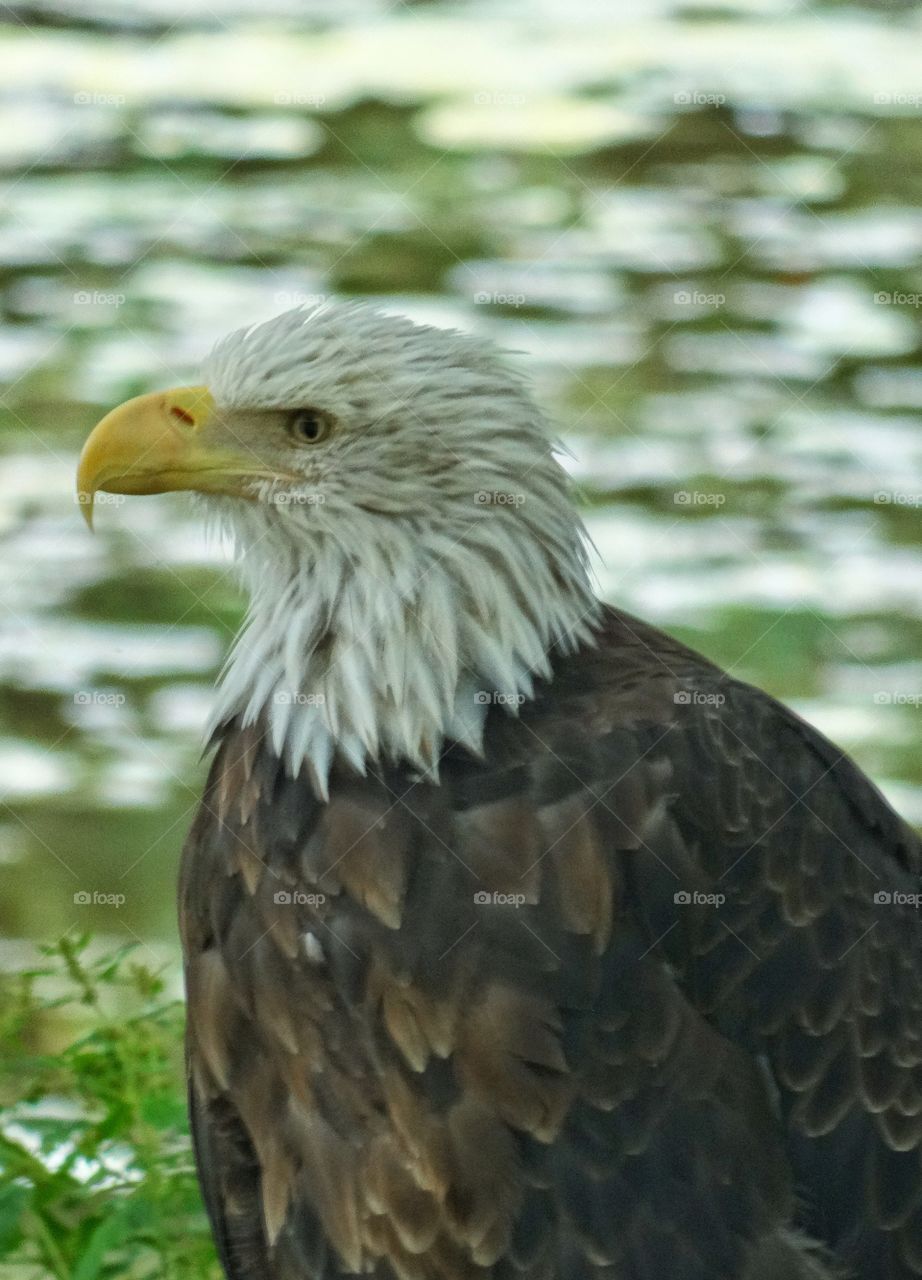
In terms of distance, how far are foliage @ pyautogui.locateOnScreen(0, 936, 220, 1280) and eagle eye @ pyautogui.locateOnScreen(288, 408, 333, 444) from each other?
825 millimetres

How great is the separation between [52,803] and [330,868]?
3.41 meters

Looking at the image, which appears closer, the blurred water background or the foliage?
the foliage

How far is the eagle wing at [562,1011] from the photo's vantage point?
2.46 m

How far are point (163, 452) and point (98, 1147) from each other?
108 centimetres

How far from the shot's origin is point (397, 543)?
266 centimetres

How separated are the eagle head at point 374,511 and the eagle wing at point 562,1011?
0.25ft

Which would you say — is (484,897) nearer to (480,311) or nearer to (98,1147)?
(98,1147)

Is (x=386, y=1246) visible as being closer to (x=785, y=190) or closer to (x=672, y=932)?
(x=672, y=932)

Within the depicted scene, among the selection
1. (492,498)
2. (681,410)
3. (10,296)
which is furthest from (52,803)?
(492,498)

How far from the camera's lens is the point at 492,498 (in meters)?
2.68

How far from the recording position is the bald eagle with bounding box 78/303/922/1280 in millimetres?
2471

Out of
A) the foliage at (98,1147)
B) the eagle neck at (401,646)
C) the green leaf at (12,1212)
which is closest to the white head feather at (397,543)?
the eagle neck at (401,646)

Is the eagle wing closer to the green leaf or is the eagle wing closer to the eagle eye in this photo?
the green leaf

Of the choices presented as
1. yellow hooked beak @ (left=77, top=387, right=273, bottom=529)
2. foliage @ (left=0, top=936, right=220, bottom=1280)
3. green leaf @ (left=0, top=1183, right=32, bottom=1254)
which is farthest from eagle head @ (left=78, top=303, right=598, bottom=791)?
green leaf @ (left=0, top=1183, right=32, bottom=1254)
